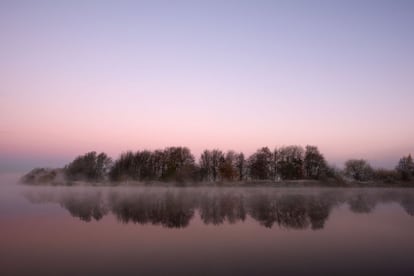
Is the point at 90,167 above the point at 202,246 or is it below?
above

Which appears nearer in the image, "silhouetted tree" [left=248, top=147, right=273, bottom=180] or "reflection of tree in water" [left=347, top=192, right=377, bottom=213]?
"reflection of tree in water" [left=347, top=192, right=377, bottom=213]

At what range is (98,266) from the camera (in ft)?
28.8

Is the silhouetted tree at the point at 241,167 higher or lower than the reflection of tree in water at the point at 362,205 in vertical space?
higher

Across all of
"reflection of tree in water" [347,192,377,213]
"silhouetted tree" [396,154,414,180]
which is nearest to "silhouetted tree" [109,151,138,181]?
"reflection of tree in water" [347,192,377,213]

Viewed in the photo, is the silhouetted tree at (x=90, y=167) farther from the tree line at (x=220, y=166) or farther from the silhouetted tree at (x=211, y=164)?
the silhouetted tree at (x=211, y=164)

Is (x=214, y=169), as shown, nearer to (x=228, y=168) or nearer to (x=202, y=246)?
(x=228, y=168)

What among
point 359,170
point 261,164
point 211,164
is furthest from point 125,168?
point 359,170

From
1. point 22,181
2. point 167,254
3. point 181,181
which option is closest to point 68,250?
point 167,254

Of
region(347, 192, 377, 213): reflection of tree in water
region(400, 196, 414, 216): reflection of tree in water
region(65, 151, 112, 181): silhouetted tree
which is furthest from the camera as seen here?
region(65, 151, 112, 181): silhouetted tree

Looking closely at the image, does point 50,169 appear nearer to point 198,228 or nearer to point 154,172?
point 154,172

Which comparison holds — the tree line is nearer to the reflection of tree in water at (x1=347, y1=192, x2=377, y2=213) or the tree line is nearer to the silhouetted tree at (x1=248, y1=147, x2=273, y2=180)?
the silhouetted tree at (x1=248, y1=147, x2=273, y2=180)

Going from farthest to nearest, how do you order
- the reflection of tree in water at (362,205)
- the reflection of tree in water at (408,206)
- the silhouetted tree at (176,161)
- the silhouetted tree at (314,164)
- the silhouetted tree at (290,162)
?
1. the silhouetted tree at (314,164)
2. the silhouetted tree at (290,162)
3. the silhouetted tree at (176,161)
4. the reflection of tree in water at (362,205)
5. the reflection of tree in water at (408,206)

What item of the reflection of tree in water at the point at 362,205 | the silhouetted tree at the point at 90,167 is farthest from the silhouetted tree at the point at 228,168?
Result: the reflection of tree in water at the point at 362,205

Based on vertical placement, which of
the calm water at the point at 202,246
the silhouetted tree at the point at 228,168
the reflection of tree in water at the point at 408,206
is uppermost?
the silhouetted tree at the point at 228,168
